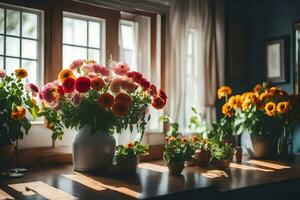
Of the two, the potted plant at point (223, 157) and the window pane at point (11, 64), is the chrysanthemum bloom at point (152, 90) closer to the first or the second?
the potted plant at point (223, 157)

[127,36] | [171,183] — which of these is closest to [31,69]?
[127,36]

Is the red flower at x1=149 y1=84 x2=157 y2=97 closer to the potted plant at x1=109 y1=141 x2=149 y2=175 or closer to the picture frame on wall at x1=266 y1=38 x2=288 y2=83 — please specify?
the potted plant at x1=109 y1=141 x2=149 y2=175

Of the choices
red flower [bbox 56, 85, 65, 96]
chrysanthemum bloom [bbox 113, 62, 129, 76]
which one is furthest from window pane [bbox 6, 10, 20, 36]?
chrysanthemum bloom [bbox 113, 62, 129, 76]

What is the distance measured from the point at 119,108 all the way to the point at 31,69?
86cm

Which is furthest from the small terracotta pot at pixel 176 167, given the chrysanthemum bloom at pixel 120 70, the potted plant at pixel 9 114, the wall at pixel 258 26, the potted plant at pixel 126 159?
the wall at pixel 258 26

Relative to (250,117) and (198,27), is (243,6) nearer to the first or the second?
(198,27)

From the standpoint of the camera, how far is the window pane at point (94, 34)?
2648mm

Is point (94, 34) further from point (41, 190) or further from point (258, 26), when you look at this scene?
point (258, 26)

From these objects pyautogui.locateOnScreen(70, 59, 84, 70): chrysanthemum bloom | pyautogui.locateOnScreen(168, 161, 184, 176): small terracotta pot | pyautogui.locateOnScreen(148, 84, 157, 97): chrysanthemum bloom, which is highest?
pyautogui.locateOnScreen(70, 59, 84, 70): chrysanthemum bloom

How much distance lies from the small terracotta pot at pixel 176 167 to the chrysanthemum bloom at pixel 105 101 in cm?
47

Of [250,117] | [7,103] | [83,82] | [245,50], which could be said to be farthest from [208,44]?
[7,103]

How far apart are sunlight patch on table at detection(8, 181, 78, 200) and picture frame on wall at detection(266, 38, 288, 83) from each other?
7.04ft

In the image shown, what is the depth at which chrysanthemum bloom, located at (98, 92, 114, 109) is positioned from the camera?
1.87m

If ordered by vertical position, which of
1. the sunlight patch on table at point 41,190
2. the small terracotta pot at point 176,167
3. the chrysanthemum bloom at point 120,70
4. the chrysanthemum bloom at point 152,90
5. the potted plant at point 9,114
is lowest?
the sunlight patch on table at point 41,190
